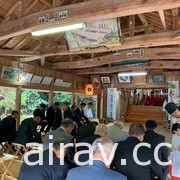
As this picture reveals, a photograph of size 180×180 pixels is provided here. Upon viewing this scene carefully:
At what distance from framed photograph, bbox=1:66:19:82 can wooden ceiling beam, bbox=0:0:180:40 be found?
266 cm

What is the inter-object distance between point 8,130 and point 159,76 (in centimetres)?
714

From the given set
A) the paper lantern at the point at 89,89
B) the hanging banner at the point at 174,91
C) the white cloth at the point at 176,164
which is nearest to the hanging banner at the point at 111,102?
the paper lantern at the point at 89,89

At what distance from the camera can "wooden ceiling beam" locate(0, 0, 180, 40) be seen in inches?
124

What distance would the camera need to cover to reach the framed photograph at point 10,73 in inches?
280

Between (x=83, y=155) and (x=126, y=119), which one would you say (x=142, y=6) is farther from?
(x=126, y=119)

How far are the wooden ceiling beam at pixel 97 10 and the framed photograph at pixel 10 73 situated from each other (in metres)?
2.66

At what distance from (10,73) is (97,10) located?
4658 mm

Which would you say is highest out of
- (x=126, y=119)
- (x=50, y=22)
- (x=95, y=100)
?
(x=50, y=22)

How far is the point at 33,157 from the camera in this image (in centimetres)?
241

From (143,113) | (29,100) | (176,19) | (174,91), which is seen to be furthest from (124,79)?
(176,19)

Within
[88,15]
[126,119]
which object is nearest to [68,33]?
[88,15]

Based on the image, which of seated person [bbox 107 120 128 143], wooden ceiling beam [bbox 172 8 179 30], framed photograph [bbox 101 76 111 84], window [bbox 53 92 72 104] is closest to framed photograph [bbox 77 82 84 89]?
window [bbox 53 92 72 104]

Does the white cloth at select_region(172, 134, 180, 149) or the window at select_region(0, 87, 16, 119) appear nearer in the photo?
the white cloth at select_region(172, 134, 180, 149)

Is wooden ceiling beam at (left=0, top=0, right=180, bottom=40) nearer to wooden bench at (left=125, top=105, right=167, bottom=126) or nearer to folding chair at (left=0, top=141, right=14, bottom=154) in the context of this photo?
folding chair at (left=0, top=141, right=14, bottom=154)
